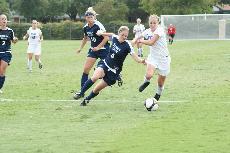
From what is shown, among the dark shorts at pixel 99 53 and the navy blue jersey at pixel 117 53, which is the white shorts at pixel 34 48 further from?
the navy blue jersey at pixel 117 53

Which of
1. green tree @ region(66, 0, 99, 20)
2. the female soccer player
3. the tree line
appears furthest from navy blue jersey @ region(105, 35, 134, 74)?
green tree @ region(66, 0, 99, 20)

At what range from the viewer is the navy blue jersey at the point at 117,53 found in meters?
13.8

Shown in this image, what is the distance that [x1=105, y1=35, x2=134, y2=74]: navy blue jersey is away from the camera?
1382cm

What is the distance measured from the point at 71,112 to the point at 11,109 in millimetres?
1465

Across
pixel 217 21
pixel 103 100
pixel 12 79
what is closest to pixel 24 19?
pixel 217 21

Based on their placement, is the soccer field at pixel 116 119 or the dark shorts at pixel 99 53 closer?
the soccer field at pixel 116 119

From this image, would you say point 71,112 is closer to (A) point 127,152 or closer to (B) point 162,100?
(B) point 162,100

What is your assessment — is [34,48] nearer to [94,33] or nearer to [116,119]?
[94,33]

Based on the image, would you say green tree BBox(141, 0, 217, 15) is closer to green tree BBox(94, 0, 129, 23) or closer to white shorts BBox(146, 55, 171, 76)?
green tree BBox(94, 0, 129, 23)

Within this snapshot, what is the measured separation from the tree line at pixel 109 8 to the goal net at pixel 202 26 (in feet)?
65.7

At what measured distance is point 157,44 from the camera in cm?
1432

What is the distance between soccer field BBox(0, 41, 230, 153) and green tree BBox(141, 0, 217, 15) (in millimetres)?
61603

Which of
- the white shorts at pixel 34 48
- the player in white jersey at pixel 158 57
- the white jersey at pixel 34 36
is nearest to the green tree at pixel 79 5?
the white jersey at pixel 34 36

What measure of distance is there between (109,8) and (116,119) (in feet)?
271
